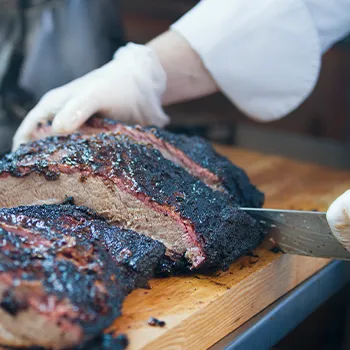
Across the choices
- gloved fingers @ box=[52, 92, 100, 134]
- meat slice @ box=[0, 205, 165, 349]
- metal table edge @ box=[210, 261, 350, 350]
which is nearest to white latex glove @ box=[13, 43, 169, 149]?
gloved fingers @ box=[52, 92, 100, 134]

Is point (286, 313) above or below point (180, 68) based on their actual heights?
below

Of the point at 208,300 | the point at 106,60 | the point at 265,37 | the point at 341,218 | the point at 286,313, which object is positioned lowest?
the point at 286,313

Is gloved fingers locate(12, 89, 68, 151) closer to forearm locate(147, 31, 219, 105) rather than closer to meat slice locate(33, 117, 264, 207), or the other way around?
meat slice locate(33, 117, 264, 207)

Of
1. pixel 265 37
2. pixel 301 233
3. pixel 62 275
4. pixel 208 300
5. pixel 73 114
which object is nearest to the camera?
pixel 62 275

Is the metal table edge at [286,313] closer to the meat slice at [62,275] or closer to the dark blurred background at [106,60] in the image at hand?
the meat slice at [62,275]

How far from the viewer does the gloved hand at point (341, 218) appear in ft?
5.87

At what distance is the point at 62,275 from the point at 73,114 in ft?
3.83

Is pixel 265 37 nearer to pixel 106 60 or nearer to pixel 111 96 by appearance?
pixel 111 96

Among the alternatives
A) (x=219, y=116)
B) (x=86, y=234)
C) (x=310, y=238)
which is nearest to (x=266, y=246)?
(x=310, y=238)

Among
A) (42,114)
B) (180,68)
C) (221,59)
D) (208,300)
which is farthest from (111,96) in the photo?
(208,300)

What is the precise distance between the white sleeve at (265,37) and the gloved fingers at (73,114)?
0.70 metres

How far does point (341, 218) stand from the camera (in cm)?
180

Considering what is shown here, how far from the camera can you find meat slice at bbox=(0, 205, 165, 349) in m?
1.34

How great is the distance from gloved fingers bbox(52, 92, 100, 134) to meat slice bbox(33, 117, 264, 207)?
6 cm
